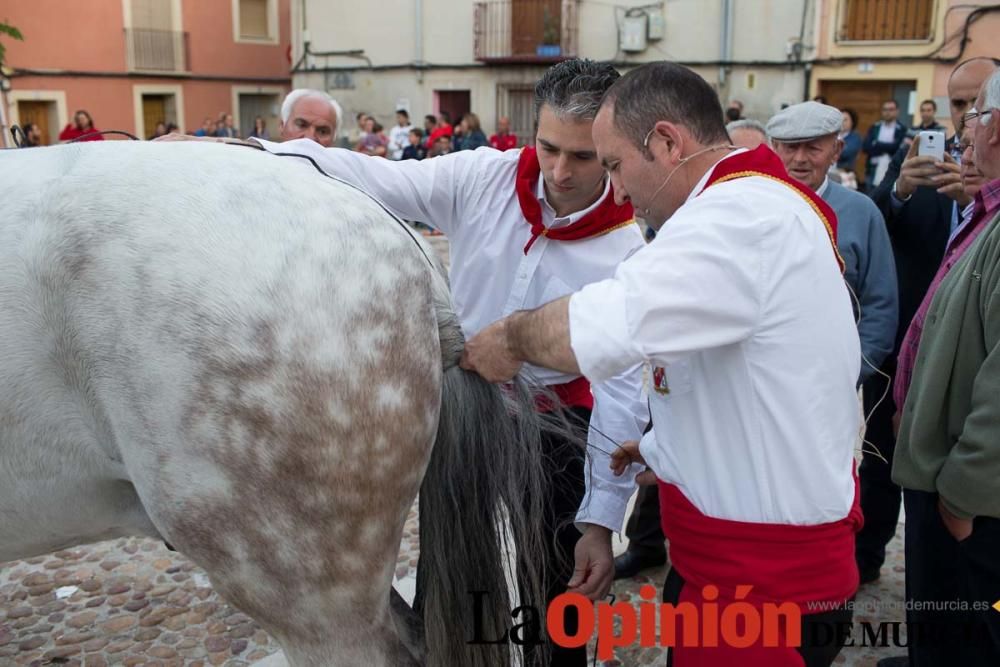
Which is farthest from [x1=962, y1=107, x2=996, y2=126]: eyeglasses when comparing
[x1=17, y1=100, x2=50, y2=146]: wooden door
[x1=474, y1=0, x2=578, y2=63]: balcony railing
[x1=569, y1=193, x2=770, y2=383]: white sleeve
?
[x1=17, y1=100, x2=50, y2=146]: wooden door

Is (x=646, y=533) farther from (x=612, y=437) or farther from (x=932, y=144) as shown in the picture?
(x=932, y=144)

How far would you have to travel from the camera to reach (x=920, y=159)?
3.43m

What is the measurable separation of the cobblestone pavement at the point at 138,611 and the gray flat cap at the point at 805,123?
190 cm

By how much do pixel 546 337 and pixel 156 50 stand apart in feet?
87.0

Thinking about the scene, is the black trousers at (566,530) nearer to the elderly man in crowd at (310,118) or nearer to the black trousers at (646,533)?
the black trousers at (646,533)

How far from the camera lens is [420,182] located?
2502 mm

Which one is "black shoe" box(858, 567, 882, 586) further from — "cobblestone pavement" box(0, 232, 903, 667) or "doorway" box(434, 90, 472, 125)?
"doorway" box(434, 90, 472, 125)

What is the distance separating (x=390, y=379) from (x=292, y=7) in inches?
988

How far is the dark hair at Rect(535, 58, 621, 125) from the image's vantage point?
2275mm

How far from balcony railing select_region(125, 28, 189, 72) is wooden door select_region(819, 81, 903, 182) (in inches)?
686

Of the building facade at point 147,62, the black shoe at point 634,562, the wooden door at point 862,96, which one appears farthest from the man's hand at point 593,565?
the building facade at point 147,62

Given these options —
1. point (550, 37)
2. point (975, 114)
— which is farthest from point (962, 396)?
point (550, 37)

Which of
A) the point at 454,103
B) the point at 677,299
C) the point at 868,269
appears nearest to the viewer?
the point at 677,299

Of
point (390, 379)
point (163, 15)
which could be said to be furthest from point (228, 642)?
point (163, 15)
